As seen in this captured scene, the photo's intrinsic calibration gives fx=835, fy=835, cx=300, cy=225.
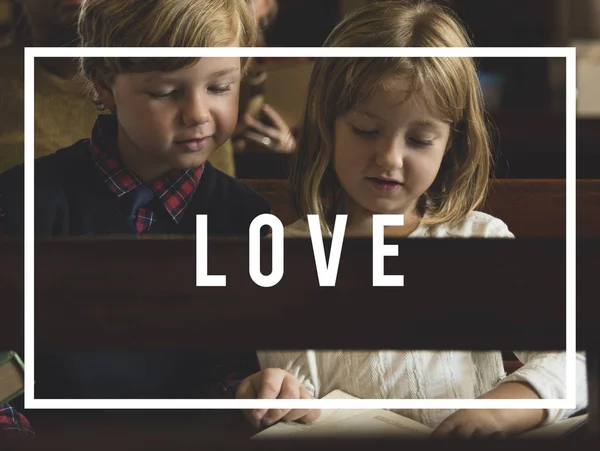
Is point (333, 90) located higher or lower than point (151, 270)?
higher

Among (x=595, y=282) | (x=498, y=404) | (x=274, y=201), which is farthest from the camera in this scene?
(x=274, y=201)

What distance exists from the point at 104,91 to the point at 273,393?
273 millimetres

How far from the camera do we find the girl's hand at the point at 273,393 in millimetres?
613

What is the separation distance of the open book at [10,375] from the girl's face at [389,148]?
1.01 feet

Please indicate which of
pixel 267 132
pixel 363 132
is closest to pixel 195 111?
pixel 363 132

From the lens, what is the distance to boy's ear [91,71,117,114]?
0.66 meters

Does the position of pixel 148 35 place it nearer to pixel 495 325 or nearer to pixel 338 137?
pixel 338 137

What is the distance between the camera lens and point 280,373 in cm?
64

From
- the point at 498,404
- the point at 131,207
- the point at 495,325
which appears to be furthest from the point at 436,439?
the point at 131,207

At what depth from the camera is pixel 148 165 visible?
2.17 ft

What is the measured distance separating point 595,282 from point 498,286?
40mm

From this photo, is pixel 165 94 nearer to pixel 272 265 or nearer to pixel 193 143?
pixel 193 143

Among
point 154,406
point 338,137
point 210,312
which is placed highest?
point 338,137

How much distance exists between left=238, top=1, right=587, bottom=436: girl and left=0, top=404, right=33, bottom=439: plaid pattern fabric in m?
0.17
